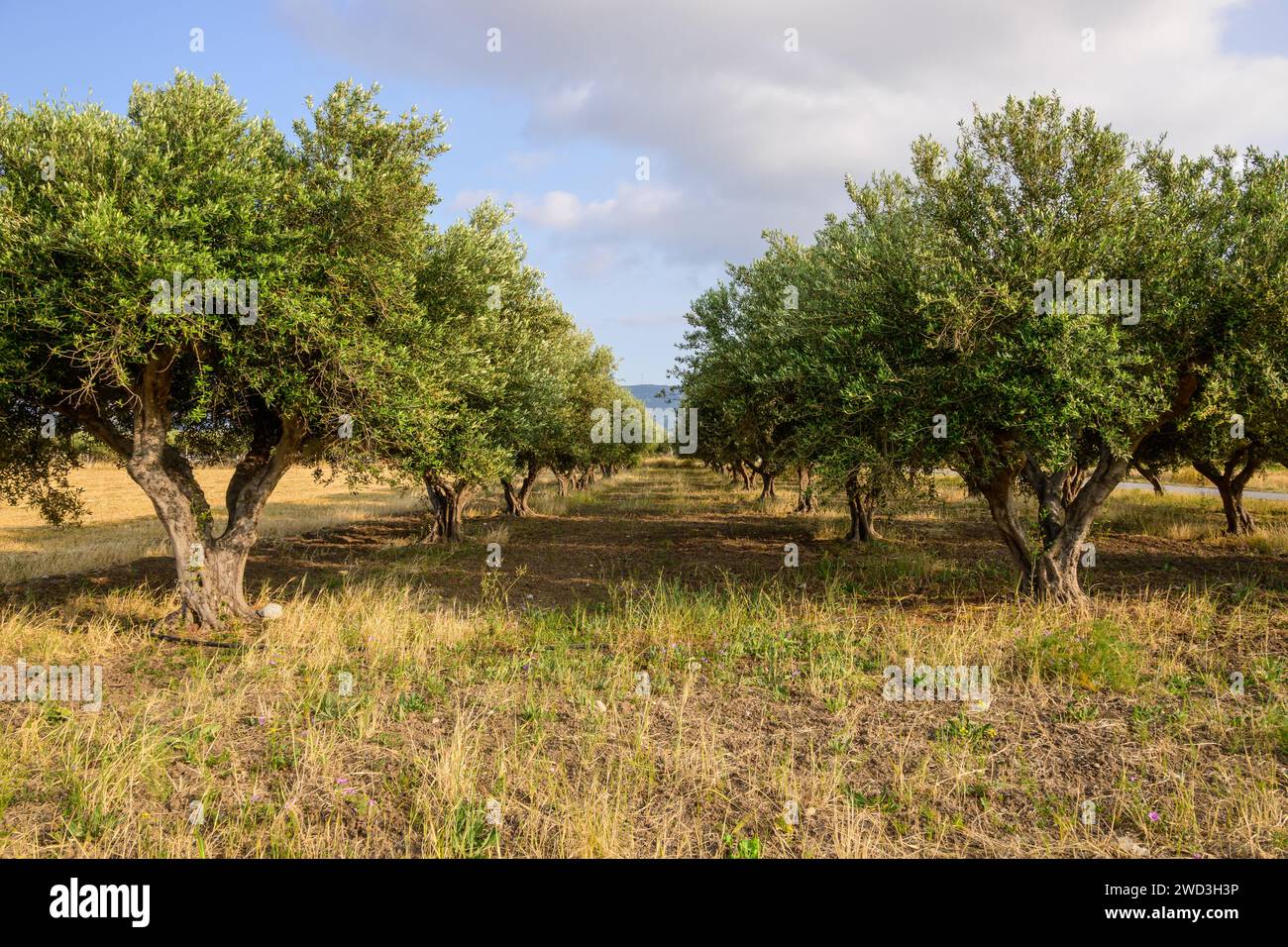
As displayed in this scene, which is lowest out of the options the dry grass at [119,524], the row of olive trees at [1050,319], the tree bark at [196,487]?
the dry grass at [119,524]

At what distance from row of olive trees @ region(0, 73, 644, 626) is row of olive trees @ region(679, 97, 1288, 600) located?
30.1 feet

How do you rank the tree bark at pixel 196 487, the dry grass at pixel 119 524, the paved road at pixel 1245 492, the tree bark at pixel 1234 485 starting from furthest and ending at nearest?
the paved road at pixel 1245 492, the tree bark at pixel 1234 485, the dry grass at pixel 119 524, the tree bark at pixel 196 487

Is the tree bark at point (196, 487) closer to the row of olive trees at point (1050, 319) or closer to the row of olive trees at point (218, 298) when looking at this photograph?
the row of olive trees at point (218, 298)

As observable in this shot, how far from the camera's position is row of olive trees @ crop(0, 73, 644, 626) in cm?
1095

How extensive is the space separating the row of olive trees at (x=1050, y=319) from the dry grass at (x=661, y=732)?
141 inches

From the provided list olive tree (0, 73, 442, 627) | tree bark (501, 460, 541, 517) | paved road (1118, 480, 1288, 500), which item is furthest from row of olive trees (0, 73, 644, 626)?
paved road (1118, 480, 1288, 500)

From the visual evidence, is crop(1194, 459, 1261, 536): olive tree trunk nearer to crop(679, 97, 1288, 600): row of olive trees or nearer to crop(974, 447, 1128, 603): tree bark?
crop(679, 97, 1288, 600): row of olive trees

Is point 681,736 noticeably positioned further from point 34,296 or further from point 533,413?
point 533,413

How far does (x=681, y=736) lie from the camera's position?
28.6 ft

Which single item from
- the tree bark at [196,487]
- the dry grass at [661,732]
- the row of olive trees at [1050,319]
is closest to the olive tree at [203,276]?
the tree bark at [196,487]

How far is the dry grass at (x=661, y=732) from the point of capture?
662 cm

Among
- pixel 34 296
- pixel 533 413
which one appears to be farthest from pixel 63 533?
pixel 34 296
